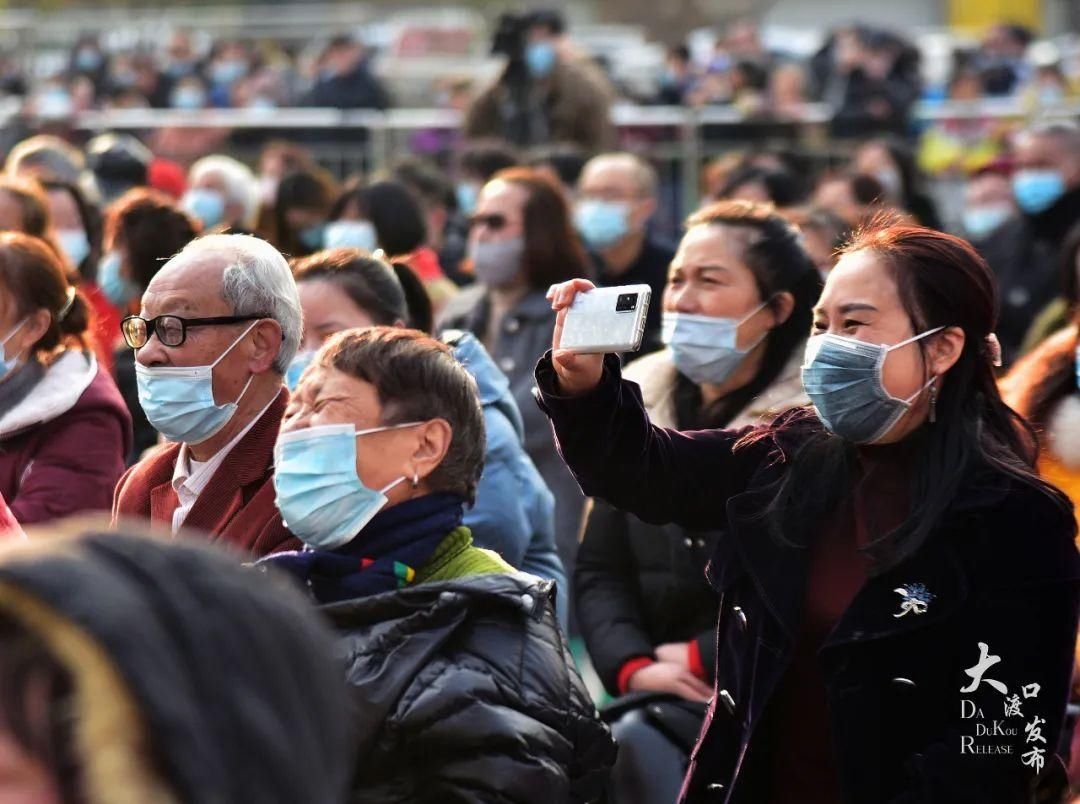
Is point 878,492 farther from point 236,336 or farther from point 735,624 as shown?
point 236,336

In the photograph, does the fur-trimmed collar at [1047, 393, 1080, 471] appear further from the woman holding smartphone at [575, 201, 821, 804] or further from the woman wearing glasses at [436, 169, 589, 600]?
the woman wearing glasses at [436, 169, 589, 600]

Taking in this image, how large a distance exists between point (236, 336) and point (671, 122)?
10202 mm

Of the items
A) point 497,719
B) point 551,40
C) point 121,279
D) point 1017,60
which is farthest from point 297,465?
point 1017,60

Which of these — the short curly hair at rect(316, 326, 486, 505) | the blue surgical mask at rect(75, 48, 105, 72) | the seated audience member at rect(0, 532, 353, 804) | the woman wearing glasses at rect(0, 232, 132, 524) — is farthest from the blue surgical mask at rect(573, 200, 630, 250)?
the blue surgical mask at rect(75, 48, 105, 72)

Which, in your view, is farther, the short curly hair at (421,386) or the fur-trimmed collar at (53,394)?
the fur-trimmed collar at (53,394)

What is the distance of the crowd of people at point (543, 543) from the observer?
1537mm

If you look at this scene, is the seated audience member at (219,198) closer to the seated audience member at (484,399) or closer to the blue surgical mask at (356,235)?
the blue surgical mask at (356,235)

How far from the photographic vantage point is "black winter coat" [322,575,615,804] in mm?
3121

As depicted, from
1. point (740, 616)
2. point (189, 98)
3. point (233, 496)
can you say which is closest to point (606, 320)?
point (740, 616)

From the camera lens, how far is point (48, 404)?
16.7ft

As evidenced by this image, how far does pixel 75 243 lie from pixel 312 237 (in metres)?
1.18

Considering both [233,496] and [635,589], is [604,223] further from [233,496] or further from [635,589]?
[233,496]

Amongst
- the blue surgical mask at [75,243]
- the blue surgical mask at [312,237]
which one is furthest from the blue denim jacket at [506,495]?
the blue surgical mask at [312,237]

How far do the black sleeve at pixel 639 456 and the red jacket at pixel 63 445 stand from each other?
1971 millimetres
